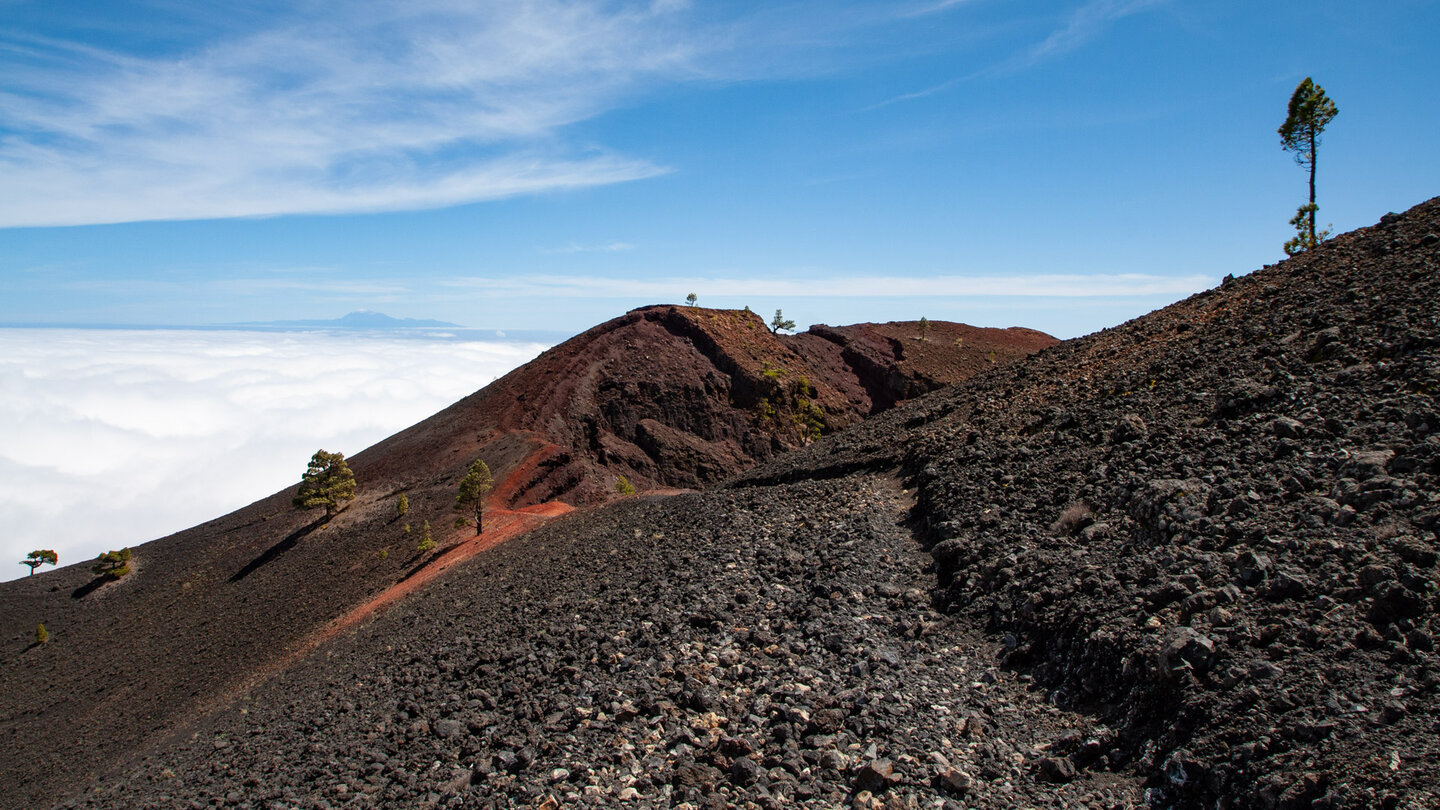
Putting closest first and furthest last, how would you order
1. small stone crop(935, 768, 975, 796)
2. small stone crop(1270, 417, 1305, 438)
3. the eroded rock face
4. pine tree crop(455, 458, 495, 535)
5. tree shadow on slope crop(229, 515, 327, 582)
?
1. the eroded rock face
2. small stone crop(935, 768, 975, 796)
3. small stone crop(1270, 417, 1305, 438)
4. pine tree crop(455, 458, 495, 535)
5. tree shadow on slope crop(229, 515, 327, 582)

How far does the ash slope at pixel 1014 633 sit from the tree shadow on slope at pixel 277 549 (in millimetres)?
13375

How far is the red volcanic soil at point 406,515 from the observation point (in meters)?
18.8

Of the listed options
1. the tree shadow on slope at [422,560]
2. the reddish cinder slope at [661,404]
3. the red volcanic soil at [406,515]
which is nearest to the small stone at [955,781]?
the red volcanic soil at [406,515]

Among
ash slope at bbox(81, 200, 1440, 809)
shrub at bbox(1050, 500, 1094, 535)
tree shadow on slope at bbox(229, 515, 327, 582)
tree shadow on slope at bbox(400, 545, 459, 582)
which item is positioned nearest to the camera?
ash slope at bbox(81, 200, 1440, 809)

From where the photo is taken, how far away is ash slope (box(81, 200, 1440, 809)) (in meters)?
6.29

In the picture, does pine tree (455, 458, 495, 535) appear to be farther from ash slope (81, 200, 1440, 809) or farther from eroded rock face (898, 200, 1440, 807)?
eroded rock face (898, 200, 1440, 807)

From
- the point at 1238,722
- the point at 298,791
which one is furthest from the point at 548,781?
the point at 1238,722

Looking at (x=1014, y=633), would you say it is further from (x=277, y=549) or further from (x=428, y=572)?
(x=277, y=549)

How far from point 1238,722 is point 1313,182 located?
28958mm

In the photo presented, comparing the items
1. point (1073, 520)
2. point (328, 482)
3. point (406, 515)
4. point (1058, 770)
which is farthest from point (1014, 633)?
point (328, 482)

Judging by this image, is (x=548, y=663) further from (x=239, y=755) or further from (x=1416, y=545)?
(x=1416, y=545)

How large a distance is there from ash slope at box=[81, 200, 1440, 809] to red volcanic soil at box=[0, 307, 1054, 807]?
6.66 meters

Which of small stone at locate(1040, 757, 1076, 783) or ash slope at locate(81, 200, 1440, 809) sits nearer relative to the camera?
ash slope at locate(81, 200, 1440, 809)

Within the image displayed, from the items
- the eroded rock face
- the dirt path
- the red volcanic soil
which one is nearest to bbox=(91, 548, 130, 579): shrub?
the red volcanic soil
